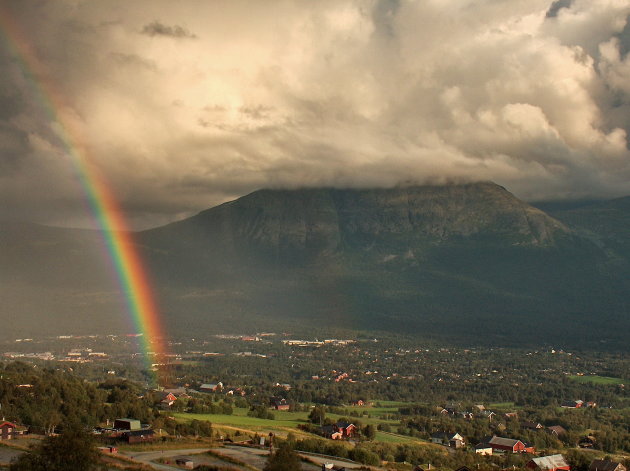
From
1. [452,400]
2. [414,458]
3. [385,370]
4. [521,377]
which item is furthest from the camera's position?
[385,370]

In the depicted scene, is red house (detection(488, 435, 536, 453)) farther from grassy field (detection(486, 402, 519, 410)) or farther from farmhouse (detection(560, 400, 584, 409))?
farmhouse (detection(560, 400, 584, 409))

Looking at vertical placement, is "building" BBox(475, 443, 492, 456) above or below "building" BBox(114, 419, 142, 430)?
below

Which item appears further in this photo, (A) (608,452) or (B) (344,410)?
(B) (344,410)

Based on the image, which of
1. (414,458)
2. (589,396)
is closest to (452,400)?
(589,396)

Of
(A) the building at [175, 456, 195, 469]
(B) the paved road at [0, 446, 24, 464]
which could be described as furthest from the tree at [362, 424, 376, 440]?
(B) the paved road at [0, 446, 24, 464]

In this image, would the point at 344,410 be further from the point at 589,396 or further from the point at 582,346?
the point at 582,346

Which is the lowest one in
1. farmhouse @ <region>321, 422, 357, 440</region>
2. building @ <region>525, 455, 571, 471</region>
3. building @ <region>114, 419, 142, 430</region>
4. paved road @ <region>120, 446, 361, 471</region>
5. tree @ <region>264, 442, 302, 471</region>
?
building @ <region>525, 455, 571, 471</region>

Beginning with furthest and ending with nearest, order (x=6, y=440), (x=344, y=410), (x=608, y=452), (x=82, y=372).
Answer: (x=82, y=372) → (x=344, y=410) → (x=608, y=452) → (x=6, y=440)

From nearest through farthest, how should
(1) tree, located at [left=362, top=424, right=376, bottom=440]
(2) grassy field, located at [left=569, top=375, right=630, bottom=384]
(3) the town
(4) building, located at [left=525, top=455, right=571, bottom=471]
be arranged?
(3) the town
(4) building, located at [left=525, top=455, right=571, bottom=471]
(1) tree, located at [left=362, top=424, right=376, bottom=440]
(2) grassy field, located at [left=569, top=375, right=630, bottom=384]

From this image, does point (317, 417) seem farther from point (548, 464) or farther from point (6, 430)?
point (6, 430)
